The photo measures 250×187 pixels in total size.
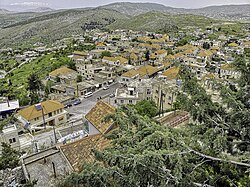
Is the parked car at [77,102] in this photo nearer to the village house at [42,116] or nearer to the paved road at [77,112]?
the paved road at [77,112]

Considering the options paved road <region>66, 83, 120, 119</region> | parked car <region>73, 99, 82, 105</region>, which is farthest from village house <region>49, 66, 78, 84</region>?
parked car <region>73, 99, 82, 105</region>

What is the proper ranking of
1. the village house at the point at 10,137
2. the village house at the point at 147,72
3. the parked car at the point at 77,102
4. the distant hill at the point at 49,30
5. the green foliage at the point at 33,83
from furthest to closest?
1. the distant hill at the point at 49,30
2. the village house at the point at 147,72
3. the green foliage at the point at 33,83
4. the parked car at the point at 77,102
5. the village house at the point at 10,137

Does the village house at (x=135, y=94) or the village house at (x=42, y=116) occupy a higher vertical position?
the village house at (x=135, y=94)

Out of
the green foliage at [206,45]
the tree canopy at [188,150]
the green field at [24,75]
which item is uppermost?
the tree canopy at [188,150]

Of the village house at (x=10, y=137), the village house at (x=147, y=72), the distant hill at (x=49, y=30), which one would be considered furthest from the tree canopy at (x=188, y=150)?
the distant hill at (x=49, y=30)

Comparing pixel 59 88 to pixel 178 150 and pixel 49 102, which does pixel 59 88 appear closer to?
pixel 49 102

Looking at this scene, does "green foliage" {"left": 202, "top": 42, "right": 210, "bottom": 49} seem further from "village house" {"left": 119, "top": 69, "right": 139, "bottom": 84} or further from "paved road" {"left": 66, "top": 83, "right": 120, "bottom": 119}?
"paved road" {"left": 66, "top": 83, "right": 120, "bottom": 119}

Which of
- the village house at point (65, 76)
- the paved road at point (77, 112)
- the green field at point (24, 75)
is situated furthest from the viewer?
the green field at point (24, 75)
